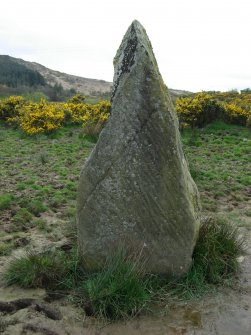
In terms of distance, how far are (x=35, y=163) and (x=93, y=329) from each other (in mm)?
7618

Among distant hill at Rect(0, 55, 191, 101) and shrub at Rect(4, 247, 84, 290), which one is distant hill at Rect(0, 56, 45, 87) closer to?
distant hill at Rect(0, 55, 191, 101)

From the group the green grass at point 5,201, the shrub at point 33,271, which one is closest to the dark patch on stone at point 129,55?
the shrub at point 33,271

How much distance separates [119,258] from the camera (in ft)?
15.9

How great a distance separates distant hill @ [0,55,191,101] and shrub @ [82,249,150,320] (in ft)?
101

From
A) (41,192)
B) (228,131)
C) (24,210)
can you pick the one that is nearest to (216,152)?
(228,131)

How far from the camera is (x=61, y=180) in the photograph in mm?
9727

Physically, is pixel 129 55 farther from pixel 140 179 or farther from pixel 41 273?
pixel 41 273

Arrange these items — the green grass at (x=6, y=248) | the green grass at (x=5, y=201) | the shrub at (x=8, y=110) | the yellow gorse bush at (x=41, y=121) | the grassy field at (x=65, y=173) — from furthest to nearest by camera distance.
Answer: the shrub at (x=8, y=110), the yellow gorse bush at (x=41, y=121), the green grass at (x=5, y=201), the grassy field at (x=65, y=173), the green grass at (x=6, y=248)

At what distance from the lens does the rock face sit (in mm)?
4953

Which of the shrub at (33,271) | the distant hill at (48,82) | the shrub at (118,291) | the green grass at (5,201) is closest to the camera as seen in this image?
the shrub at (118,291)

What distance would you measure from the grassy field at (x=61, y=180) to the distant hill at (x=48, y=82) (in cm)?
2148

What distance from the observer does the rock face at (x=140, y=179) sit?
16.3ft

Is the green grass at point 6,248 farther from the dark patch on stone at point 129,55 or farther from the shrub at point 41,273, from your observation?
the dark patch on stone at point 129,55

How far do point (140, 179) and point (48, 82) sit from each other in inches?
2431
